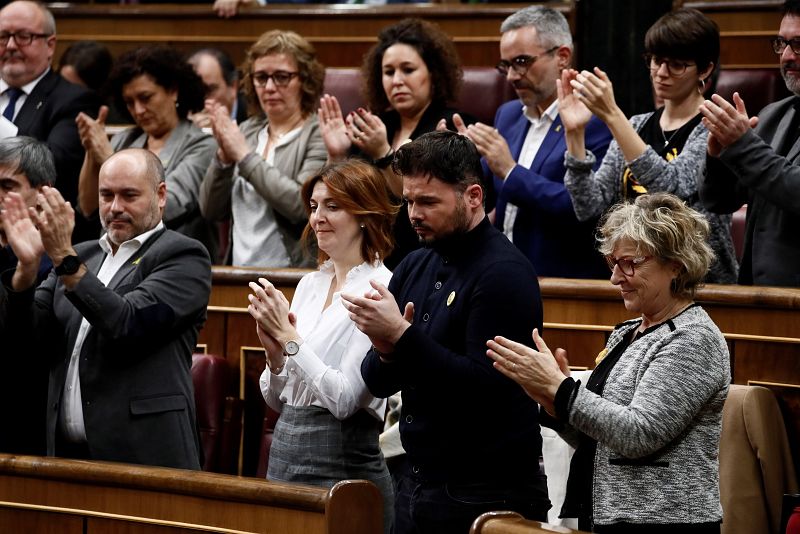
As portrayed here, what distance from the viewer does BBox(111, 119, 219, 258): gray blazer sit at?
3.41 metres

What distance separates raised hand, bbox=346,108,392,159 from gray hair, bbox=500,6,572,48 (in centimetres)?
45

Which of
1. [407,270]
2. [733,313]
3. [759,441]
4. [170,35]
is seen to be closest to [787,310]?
[733,313]

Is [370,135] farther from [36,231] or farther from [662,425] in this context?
[662,425]

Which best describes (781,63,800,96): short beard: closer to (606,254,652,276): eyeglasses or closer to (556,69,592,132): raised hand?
(556,69,592,132): raised hand

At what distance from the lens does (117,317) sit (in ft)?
7.65

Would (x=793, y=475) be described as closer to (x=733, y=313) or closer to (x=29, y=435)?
(x=733, y=313)

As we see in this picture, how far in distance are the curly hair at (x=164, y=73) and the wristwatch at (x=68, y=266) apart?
4.18ft

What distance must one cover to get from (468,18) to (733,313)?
222 cm

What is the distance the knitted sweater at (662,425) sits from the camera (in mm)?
1845

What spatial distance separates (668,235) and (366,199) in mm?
700

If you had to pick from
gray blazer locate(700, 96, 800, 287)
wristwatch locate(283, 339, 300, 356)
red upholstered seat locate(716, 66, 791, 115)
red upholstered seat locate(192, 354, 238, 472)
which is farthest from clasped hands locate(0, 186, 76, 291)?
red upholstered seat locate(716, 66, 791, 115)

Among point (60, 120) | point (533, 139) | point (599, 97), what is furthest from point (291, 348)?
point (60, 120)

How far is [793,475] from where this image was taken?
8.20 ft

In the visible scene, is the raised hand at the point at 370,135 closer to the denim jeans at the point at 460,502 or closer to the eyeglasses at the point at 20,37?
the denim jeans at the point at 460,502
